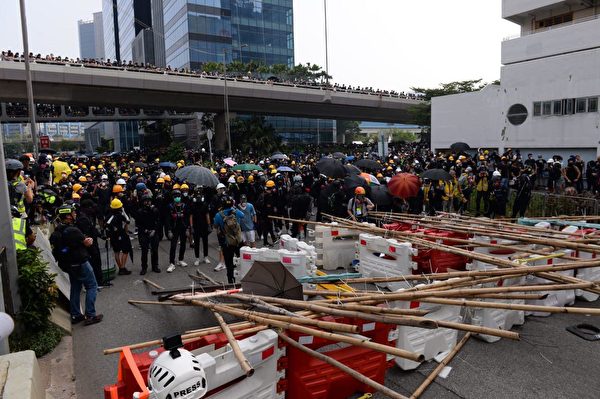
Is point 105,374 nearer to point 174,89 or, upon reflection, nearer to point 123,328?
point 123,328

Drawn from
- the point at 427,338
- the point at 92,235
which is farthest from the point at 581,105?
the point at 92,235

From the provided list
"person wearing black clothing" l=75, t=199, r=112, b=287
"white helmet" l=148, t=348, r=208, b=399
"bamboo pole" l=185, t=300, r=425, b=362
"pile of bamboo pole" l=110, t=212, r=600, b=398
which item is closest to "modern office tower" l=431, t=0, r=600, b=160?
"pile of bamboo pole" l=110, t=212, r=600, b=398

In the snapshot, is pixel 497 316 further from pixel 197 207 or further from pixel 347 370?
pixel 197 207

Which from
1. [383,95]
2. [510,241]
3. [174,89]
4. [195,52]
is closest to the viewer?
[510,241]

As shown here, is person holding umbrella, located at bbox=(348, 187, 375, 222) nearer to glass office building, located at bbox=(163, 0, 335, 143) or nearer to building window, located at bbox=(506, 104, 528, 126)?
building window, located at bbox=(506, 104, 528, 126)

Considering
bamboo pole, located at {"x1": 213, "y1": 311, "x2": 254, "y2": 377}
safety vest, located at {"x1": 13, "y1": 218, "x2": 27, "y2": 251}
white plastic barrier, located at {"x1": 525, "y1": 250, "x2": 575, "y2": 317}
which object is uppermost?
safety vest, located at {"x1": 13, "y1": 218, "x2": 27, "y2": 251}

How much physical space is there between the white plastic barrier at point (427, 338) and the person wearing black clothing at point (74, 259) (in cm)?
526

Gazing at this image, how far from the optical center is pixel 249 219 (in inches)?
419

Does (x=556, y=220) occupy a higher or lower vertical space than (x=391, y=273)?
higher

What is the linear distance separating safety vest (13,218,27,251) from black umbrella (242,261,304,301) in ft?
13.8

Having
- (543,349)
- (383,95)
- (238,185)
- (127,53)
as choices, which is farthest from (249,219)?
(127,53)

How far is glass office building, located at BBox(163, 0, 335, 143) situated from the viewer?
240 feet

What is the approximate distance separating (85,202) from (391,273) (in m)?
7.05

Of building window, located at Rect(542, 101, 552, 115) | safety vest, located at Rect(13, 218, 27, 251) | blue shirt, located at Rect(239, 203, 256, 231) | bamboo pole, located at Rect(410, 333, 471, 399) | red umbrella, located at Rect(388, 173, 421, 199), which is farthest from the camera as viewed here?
building window, located at Rect(542, 101, 552, 115)
